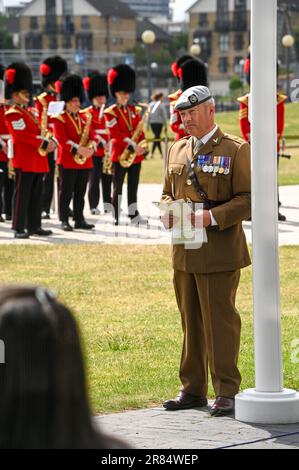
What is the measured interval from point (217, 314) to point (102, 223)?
11418 millimetres

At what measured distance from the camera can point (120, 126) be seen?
1762 cm

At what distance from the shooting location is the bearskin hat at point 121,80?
722 inches

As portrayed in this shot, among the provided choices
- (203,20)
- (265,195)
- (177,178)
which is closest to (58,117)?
(177,178)

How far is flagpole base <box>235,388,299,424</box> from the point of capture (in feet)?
21.2

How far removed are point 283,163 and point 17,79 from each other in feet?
49.7

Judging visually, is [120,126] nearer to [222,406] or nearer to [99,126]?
[99,126]

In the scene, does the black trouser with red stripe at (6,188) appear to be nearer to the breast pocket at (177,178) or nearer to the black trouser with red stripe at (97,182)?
the black trouser with red stripe at (97,182)

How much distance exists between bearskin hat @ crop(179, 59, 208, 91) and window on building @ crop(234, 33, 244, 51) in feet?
345

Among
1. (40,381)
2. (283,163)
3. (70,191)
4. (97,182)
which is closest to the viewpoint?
(40,381)

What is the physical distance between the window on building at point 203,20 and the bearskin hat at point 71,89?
108 meters

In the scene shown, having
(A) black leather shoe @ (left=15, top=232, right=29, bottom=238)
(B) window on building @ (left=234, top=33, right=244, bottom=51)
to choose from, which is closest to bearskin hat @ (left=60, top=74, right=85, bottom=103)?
(A) black leather shoe @ (left=15, top=232, right=29, bottom=238)

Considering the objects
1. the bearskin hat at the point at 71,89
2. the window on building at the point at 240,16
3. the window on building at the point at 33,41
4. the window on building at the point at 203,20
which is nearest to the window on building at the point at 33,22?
the window on building at the point at 33,41

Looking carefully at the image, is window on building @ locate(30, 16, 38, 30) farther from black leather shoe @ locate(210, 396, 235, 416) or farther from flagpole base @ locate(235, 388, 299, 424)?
flagpole base @ locate(235, 388, 299, 424)
